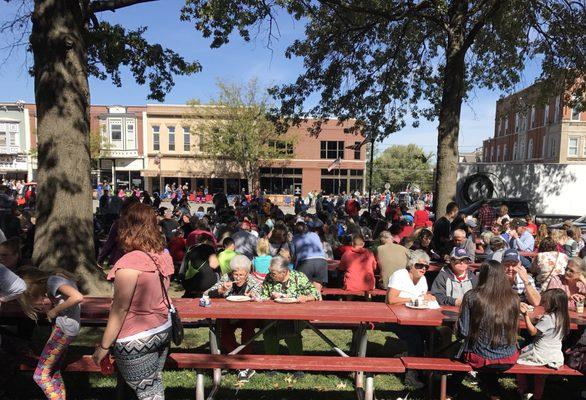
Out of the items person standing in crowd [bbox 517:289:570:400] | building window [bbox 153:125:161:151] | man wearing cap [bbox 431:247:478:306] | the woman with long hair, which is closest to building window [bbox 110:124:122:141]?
building window [bbox 153:125:161:151]

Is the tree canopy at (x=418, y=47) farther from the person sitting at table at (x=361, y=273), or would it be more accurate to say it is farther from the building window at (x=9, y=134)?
the building window at (x=9, y=134)

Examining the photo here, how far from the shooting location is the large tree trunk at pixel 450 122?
10.2 meters

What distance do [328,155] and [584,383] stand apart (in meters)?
41.9

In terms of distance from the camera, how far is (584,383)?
14.6 feet

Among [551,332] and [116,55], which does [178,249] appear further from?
[551,332]

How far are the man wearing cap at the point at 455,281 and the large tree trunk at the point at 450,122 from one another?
18.5 ft

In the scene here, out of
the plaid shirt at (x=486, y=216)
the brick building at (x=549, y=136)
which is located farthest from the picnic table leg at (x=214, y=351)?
the brick building at (x=549, y=136)

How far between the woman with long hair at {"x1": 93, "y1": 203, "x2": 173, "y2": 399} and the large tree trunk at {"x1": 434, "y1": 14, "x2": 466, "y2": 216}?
8738 mm

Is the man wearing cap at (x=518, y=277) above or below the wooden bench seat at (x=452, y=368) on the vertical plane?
above

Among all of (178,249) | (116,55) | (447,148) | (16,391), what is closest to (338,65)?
(447,148)

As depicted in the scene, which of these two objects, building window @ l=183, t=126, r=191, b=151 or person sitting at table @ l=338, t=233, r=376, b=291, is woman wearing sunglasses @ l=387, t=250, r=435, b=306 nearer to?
person sitting at table @ l=338, t=233, r=376, b=291

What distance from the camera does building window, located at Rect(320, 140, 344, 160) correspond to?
1794 inches

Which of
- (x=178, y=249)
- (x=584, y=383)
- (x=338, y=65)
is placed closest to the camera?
(x=584, y=383)

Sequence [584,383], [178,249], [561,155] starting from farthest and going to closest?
[561,155], [178,249], [584,383]
